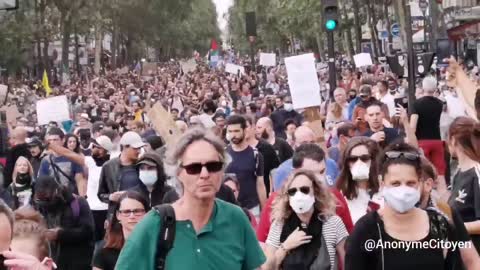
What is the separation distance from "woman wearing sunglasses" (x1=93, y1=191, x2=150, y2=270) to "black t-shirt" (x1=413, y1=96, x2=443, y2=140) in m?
6.81

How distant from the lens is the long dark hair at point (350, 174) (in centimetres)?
780

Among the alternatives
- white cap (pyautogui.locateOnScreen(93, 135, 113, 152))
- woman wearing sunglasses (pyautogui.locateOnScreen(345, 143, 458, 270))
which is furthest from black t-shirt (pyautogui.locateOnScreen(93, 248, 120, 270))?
white cap (pyautogui.locateOnScreen(93, 135, 113, 152))

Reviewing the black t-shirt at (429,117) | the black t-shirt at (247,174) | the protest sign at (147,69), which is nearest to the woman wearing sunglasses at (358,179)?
the black t-shirt at (247,174)

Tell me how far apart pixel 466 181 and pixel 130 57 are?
89044 mm

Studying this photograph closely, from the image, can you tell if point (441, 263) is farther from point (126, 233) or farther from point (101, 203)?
point (101, 203)

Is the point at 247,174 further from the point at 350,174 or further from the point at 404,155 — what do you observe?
the point at 404,155

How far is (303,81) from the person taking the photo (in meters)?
14.7

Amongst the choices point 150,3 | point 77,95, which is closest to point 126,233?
point 77,95

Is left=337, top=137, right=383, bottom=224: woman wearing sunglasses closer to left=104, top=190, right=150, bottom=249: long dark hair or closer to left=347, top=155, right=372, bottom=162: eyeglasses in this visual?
left=347, top=155, right=372, bottom=162: eyeglasses

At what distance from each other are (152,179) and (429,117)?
5.41 metres

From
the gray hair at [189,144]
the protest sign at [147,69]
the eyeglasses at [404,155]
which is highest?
the protest sign at [147,69]

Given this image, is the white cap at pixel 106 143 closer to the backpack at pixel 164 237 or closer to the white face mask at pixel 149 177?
the white face mask at pixel 149 177

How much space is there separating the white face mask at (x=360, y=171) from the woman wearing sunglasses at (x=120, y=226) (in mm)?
1553

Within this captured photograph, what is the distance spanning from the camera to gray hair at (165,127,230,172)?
15.8 feet
